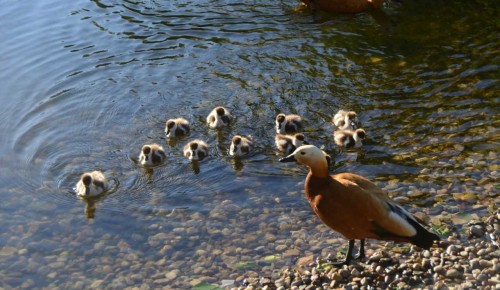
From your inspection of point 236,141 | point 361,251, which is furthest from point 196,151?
point 361,251

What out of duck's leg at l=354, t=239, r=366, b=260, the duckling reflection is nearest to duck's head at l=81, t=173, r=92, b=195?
the duckling reflection

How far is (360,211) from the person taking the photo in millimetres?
7180

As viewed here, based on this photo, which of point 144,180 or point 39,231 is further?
point 144,180

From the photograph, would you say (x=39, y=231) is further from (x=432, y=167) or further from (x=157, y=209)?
(x=432, y=167)

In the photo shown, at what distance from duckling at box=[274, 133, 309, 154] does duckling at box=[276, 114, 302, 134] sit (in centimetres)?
17

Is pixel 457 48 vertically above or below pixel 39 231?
above

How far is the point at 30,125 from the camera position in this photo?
11016 mm

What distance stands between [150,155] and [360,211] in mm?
3599

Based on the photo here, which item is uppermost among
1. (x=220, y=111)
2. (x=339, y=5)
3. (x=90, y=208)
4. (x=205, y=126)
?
(x=339, y=5)

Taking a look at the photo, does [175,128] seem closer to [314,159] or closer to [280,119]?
[280,119]

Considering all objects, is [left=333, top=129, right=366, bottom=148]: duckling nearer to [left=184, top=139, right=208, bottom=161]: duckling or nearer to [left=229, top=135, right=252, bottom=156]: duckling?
[left=229, top=135, right=252, bottom=156]: duckling

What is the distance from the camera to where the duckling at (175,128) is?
10539mm

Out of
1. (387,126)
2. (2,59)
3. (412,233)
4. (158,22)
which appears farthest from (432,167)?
(2,59)

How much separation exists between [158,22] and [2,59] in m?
2.80
